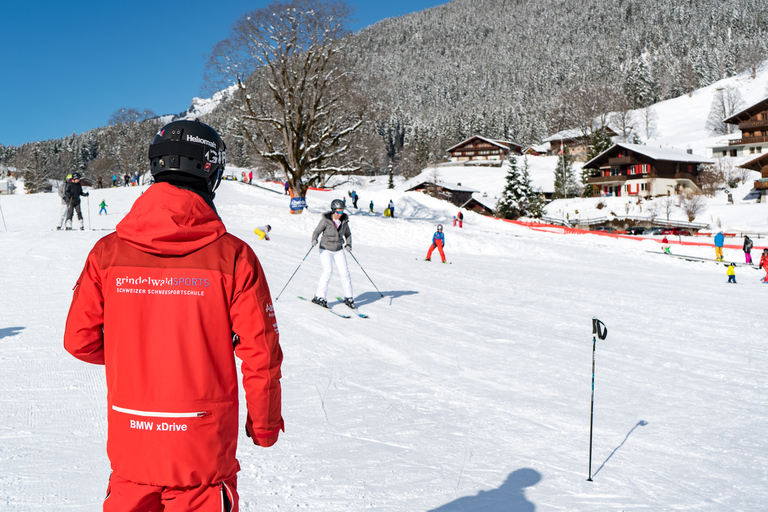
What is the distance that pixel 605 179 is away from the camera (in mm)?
64375

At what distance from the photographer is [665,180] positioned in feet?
198

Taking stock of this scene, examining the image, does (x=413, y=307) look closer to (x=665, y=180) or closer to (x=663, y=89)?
(x=665, y=180)

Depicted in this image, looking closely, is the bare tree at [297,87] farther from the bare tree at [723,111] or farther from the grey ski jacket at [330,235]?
the bare tree at [723,111]

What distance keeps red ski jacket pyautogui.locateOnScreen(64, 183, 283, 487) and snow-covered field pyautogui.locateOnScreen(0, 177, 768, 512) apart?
1943 millimetres

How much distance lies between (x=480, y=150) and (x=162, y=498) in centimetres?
11294

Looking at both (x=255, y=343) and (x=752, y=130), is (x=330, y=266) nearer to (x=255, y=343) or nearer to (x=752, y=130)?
(x=255, y=343)

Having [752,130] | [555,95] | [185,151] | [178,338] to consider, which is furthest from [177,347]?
[555,95]

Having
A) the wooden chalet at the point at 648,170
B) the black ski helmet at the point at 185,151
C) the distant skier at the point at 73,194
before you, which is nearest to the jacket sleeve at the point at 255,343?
the black ski helmet at the point at 185,151

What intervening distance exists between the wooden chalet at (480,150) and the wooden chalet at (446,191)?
3594cm

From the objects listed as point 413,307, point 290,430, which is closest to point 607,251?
point 413,307

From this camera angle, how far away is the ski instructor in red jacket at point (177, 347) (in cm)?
195

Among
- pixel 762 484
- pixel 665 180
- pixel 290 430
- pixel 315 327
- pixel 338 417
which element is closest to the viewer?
pixel 762 484

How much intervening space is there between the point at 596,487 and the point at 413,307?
7.44 m

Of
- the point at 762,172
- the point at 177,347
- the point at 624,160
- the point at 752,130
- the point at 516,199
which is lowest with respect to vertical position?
the point at 177,347
